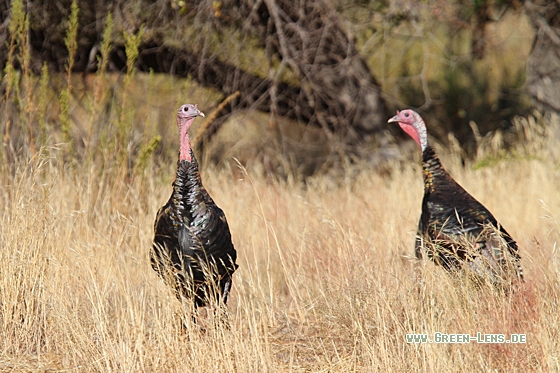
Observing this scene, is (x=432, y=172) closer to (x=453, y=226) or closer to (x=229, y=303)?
(x=453, y=226)

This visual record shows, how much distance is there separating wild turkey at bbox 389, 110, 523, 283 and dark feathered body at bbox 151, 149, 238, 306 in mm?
1094

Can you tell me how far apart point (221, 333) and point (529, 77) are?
6.29m

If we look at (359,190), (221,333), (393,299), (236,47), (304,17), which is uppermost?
(304,17)

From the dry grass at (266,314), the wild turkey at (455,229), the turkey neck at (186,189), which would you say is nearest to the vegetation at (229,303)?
the dry grass at (266,314)

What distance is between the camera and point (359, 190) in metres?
7.64

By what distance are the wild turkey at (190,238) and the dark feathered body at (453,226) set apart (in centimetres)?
111

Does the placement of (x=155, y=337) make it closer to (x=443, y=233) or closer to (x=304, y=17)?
(x=443, y=233)

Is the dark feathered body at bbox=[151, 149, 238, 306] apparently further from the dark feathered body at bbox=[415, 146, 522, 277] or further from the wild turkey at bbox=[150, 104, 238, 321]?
the dark feathered body at bbox=[415, 146, 522, 277]

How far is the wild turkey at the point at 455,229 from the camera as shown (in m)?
3.71

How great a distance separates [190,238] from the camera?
3654 mm

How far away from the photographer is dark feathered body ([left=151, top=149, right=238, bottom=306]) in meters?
3.67

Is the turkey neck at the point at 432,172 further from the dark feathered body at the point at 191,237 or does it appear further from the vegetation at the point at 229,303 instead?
the dark feathered body at the point at 191,237

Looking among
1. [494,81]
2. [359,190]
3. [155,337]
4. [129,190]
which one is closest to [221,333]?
[155,337]

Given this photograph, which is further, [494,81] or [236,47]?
[494,81]
